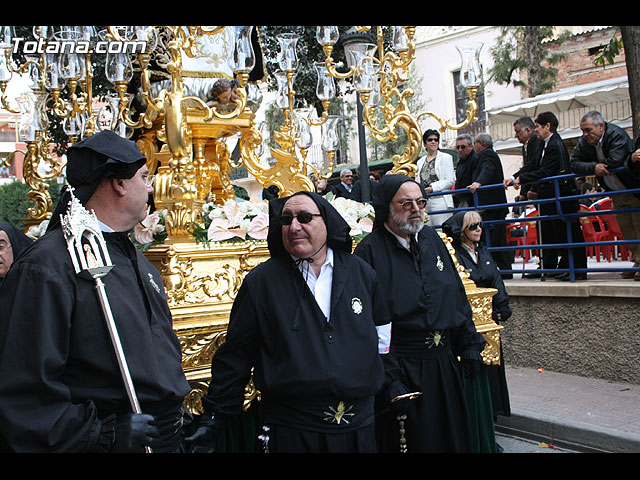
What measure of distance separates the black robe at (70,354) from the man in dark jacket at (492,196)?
688cm

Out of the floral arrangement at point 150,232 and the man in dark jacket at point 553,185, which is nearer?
the floral arrangement at point 150,232

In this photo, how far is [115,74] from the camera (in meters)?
4.95

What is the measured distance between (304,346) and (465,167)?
6940 mm

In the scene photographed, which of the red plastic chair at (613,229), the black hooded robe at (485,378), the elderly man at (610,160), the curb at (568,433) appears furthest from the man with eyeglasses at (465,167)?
the curb at (568,433)

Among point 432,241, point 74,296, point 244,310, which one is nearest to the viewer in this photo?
point 74,296

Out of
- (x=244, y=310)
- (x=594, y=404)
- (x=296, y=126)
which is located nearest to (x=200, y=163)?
(x=296, y=126)

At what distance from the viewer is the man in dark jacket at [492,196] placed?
9.09 metres

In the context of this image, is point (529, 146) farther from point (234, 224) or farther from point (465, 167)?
point (234, 224)

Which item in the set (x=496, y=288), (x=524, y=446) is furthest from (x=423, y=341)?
(x=496, y=288)

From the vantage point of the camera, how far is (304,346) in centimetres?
326

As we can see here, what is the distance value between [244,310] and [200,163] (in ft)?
7.41

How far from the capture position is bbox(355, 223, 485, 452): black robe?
4.38 metres

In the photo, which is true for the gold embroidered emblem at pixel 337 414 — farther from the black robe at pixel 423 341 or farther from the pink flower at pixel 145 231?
the pink flower at pixel 145 231
